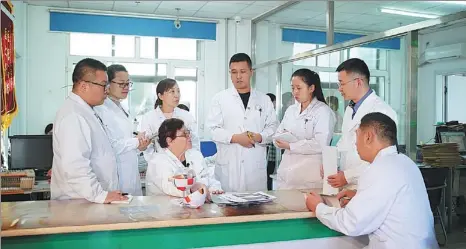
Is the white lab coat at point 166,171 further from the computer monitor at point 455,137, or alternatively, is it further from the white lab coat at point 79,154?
the computer monitor at point 455,137

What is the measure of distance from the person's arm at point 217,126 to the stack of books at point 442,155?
2.51 metres

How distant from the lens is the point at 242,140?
3205mm

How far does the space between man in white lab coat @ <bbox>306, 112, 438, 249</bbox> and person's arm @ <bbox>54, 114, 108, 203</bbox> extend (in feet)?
3.96

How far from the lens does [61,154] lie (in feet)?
7.23

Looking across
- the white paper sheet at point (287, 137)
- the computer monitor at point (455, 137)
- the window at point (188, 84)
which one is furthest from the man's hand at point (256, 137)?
the window at point (188, 84)

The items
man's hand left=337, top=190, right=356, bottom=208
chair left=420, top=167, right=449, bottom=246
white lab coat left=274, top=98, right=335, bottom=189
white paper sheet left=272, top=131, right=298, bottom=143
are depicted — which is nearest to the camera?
man's hand left=337, top=190, right=356, bottom=208

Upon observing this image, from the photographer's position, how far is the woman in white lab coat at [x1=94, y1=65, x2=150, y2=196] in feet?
9.64

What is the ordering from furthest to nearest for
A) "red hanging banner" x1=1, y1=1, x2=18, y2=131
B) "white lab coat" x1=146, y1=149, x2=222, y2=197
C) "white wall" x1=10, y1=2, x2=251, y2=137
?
"white wall" x1=10, y1=2, x2=251, y2=137 → "red hanging banner" x1=1, y1=1, x2=18, y2=131 → "white lab coat" x1=146, y1=149, x2=222, y2=197

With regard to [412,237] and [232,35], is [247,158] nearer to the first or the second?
[412,237]

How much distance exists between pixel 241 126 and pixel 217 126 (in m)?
0.19

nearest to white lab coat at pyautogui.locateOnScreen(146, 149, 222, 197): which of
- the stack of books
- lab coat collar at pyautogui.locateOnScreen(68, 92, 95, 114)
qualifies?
lab coat collar at pyautogui.locateOnScreen(68, 92, 95, 114)

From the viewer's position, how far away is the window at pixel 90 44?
703cm

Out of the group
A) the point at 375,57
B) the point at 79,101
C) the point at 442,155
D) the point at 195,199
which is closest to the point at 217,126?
the point at 79,101

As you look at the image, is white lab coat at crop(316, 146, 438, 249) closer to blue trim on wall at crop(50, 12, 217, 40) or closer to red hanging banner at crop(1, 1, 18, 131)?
red hanging banner at crop(1, 1, 18, 131)
